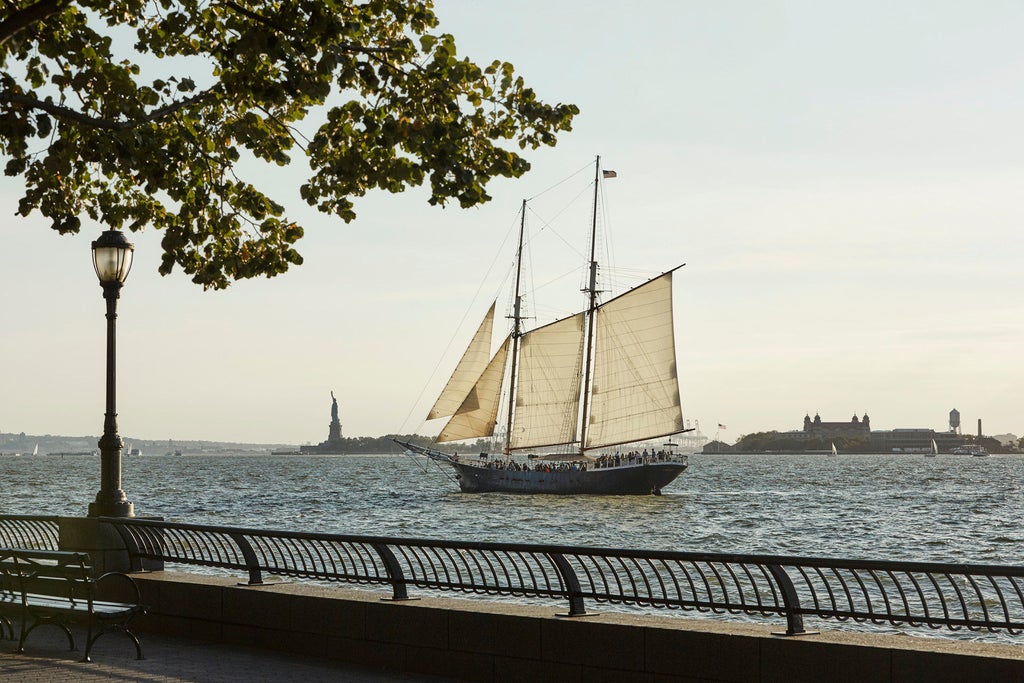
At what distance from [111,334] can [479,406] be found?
8329 centimetres

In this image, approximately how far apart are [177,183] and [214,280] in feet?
4.77

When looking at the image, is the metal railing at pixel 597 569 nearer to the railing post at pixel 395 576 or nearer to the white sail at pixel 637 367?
the railing post at pixel 395 576

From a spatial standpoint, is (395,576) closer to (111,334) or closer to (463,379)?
(111,334)

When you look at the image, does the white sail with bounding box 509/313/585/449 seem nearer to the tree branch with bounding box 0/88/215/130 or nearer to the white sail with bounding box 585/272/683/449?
the white sail with bounding box 585/272/683/449

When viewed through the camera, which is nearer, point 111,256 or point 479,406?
point 111,256

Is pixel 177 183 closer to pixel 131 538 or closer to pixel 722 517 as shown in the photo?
pixel 131 538

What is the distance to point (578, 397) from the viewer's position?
96312 mm

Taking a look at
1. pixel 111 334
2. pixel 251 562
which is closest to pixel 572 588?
pixel 251 562

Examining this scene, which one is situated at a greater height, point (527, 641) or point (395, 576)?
point (395, 576)

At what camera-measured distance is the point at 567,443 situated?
3794 inches

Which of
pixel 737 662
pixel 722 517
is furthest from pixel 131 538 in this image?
pixel 722 517

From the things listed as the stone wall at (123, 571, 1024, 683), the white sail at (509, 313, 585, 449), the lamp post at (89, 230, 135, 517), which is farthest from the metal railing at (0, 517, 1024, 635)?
the white sail at (509, 313, 585, 449)

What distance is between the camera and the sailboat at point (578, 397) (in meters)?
87.6

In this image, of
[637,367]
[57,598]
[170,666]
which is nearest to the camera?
[170,666]
